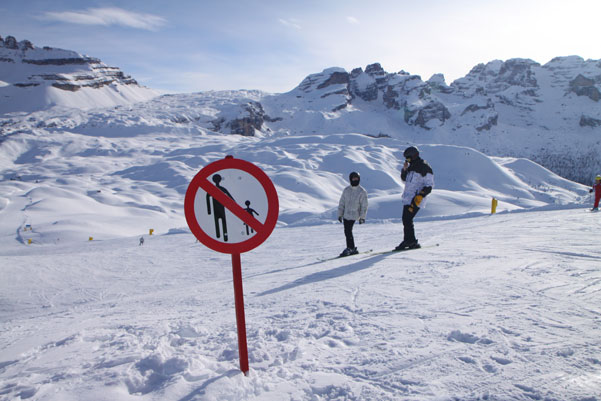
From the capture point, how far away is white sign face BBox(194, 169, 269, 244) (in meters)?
2.03

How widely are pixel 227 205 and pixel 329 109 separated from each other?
125 m

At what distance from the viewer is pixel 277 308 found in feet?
11.1

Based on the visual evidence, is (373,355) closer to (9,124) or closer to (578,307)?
(578,307)

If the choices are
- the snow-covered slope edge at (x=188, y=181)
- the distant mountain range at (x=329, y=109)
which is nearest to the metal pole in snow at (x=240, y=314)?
the snow-covered slope edge at (x=188, y=181)

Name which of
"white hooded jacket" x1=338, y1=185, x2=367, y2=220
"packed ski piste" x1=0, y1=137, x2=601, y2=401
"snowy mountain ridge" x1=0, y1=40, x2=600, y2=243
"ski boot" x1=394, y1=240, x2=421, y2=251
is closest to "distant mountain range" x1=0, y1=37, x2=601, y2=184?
"snowy mountain ridge" x1=0, y1=40, x2=600, y2=243

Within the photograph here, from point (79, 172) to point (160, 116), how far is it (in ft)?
144

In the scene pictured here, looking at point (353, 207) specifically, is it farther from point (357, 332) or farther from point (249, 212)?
point (249, 212)

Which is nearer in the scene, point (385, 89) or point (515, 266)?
point (515, 266)

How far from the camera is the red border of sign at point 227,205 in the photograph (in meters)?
2.01

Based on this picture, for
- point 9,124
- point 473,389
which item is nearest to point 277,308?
point 473,389

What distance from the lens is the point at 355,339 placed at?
2539 millimetres

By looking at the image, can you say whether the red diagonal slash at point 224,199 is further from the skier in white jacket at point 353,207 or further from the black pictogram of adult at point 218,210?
the skier in white jacket at point 353,207

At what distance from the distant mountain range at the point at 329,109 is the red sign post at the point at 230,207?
78.2 m

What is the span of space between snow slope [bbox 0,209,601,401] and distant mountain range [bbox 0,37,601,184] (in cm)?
7682
